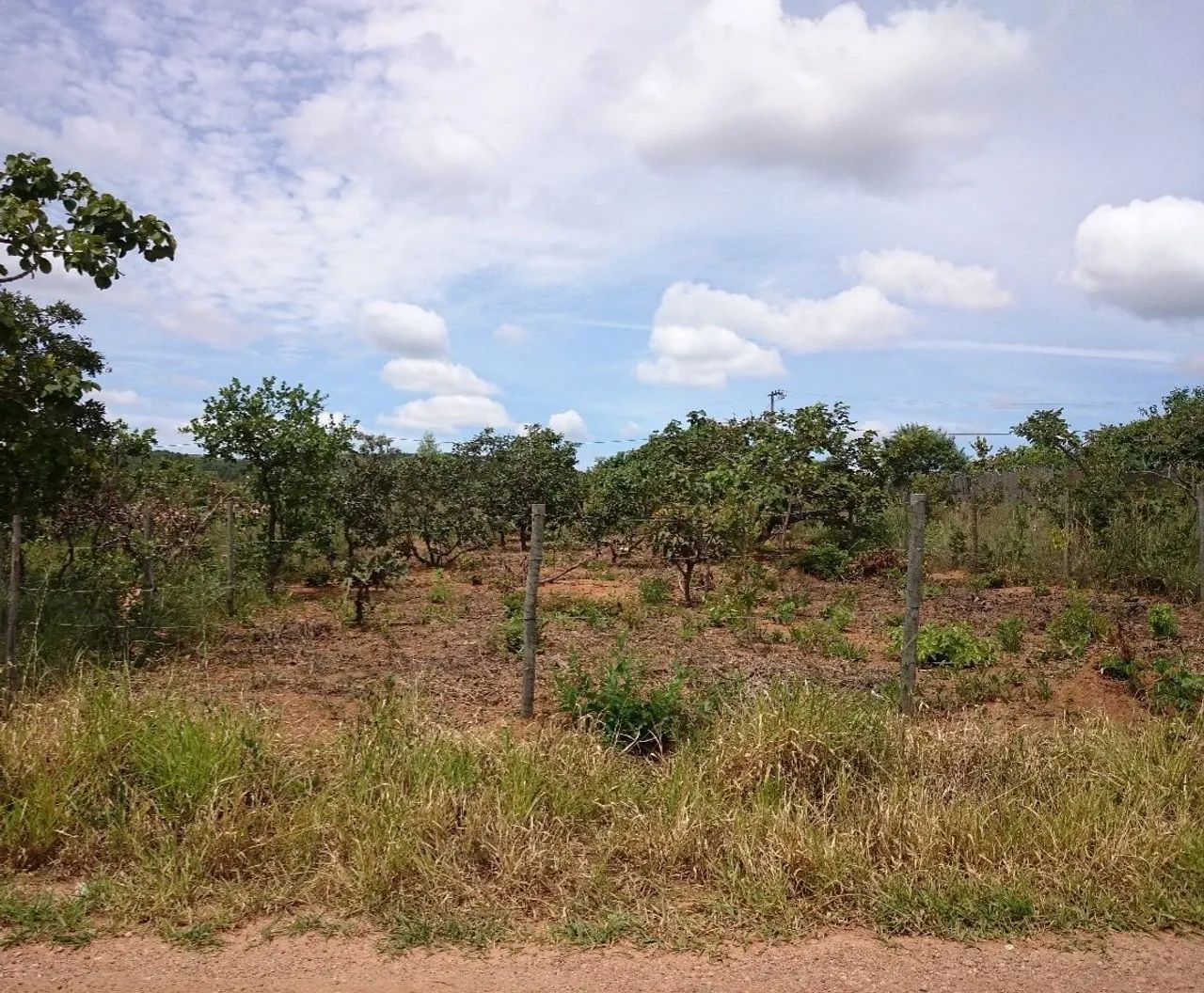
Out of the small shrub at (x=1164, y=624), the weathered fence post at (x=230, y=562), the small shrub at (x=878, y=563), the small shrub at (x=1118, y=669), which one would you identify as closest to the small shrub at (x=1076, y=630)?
the small shrub at (x=1164, y=624)

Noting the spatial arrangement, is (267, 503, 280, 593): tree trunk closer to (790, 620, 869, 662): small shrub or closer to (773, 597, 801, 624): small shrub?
(773, 597, 801, 624): small shrub

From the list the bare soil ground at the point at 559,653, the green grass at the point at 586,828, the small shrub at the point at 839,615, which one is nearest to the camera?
the green grass at the point at 586,828

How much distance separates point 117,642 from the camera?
7.83m

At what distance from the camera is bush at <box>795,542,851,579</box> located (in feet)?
48.7

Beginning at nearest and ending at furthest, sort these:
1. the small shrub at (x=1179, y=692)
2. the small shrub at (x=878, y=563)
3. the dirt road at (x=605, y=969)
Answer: the dirt road at (x=605, y=969) < the small shrub at (x=1179, y=692) < the small shrub at (x=878, y=563)

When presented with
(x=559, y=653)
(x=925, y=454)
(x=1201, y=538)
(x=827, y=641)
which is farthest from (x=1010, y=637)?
(x=925, y=454)

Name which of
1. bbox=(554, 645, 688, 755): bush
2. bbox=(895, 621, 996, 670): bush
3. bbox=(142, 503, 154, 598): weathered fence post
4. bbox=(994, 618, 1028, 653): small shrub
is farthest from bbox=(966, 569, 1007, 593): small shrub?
bbox=(142, 503, 154, 598): weathered fence post

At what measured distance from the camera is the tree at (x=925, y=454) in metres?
24.0

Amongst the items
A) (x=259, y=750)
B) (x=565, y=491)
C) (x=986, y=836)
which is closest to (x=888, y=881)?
(x=986, y=836)

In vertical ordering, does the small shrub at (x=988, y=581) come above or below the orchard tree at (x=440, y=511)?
below

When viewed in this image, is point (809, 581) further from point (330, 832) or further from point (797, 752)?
point (330, 832)

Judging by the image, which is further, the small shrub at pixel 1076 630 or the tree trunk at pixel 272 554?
the tree trunk at pixel 272 554

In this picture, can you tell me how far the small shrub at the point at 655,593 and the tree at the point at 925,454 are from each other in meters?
10.1

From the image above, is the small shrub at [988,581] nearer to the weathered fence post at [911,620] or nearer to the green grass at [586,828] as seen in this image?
the weathered fence post at [911,620]
